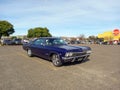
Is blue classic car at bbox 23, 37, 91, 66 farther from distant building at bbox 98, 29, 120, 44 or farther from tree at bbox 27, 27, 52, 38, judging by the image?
tree at bbox 27, 27, 52, 38

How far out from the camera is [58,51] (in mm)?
7941

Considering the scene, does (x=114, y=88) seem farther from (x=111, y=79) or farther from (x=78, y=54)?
(x=78, y=54)

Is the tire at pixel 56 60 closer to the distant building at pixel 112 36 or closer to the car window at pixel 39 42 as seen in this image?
the car window at pixel 39 42

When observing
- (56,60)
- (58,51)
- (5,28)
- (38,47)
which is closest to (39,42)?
(38,47)

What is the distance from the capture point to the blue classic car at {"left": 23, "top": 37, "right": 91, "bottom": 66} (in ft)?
25.4

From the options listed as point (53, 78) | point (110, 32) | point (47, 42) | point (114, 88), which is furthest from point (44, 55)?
point (110, 32)

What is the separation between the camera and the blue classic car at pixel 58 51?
7.75 metres

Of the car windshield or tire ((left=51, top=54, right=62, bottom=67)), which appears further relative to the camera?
the car windshield

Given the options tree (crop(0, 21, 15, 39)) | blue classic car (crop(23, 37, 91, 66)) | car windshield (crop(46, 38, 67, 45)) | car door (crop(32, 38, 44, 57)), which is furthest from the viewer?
tree (crop(0, 21, 15, 39))

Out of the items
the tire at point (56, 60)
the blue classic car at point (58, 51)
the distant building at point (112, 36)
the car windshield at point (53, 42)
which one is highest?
the distant building at point (112, 36)

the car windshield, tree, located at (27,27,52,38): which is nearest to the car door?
the car windshield

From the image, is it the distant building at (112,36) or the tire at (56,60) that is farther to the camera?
the distant building at (112,36)

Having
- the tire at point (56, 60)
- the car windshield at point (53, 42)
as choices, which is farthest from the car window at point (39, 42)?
the tire at point (56, 60)

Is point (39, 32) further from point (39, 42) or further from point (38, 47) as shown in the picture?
point (38, 47)
